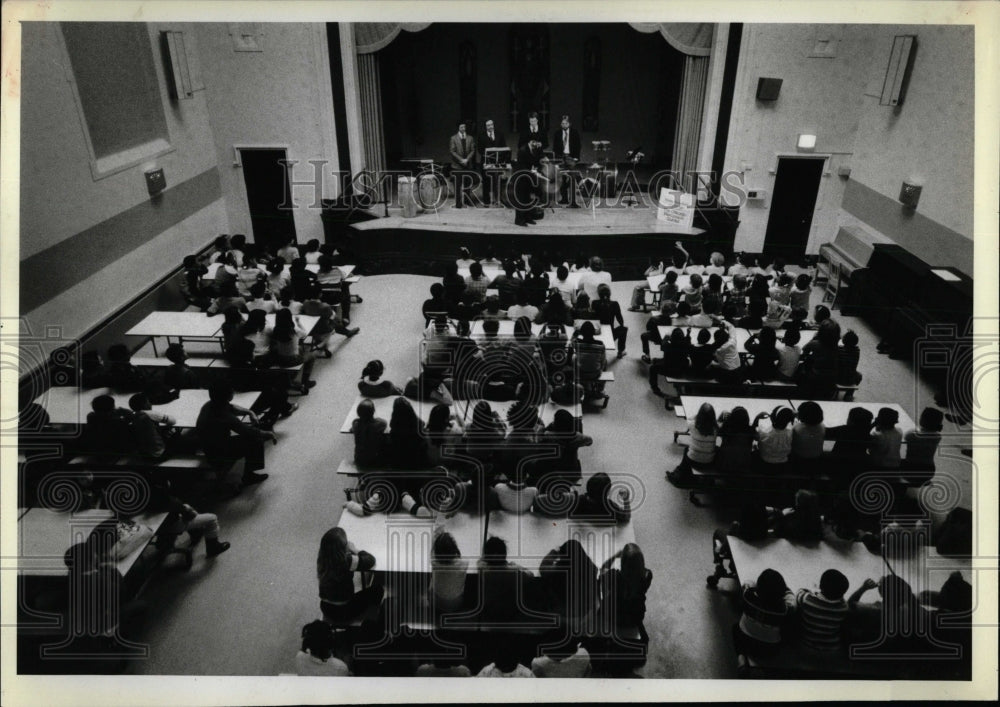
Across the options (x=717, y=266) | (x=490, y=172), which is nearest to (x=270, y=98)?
(x=490, y=172)

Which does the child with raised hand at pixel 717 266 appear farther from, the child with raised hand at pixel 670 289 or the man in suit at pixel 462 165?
the man in suit at pixel 462 165

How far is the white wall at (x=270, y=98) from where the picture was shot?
10305 millimetres

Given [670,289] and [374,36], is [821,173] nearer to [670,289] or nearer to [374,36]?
[670,289]

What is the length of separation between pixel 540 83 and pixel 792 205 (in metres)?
5.90

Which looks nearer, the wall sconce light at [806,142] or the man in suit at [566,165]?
the wall sconce light at [806,142]

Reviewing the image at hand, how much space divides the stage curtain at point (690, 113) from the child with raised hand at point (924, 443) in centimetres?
700

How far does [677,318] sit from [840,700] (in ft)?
15.3

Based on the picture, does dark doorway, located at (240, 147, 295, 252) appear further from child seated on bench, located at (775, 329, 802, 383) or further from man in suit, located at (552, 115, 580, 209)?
child seated on bench, located at (775, 329, 802, 383)

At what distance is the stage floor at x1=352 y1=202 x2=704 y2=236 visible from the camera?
11.2 metres

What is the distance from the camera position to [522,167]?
40.1 ft

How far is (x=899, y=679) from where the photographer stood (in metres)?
4.05

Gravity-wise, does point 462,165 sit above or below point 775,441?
above

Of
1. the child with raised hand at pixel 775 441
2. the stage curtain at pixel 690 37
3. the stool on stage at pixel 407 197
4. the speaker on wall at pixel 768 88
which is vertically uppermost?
the stage curtain at pixel 690 37

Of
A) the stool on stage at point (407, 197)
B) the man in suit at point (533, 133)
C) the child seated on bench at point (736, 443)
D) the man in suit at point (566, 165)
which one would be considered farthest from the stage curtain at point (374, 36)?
the child seated on bench at point (736, 443)
